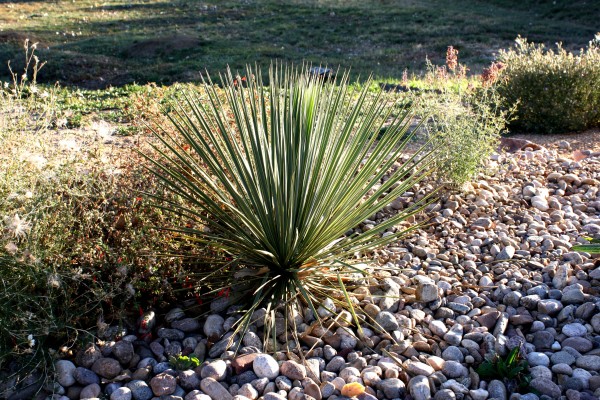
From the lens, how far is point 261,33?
21891 millimetres

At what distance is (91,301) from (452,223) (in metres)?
2.66

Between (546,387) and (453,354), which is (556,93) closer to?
(453,354)

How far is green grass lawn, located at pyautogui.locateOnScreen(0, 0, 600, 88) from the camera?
1608cm

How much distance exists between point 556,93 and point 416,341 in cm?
530

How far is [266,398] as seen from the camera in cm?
287

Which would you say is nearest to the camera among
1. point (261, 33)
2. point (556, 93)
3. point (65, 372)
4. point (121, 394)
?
point (121, 394)

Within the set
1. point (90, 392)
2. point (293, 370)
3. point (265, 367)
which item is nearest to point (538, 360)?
point (293, 370)

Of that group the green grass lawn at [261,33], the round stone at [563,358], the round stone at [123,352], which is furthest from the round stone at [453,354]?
the green grass lawn at [261,33]

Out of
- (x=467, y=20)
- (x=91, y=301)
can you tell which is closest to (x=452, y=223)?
(x=91, y=301)

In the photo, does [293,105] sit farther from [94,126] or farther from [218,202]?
[94,126]

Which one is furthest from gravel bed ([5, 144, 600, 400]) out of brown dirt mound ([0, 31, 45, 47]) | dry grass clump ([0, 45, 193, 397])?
brown dirt mound ([0, 31, 45, 47])

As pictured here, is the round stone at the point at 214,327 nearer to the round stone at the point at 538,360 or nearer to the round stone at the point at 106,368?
the round stone at the point at 106,368

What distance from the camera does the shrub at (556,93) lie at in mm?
7602

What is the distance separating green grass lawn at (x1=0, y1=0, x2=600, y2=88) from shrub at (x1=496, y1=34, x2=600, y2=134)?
5467mm
